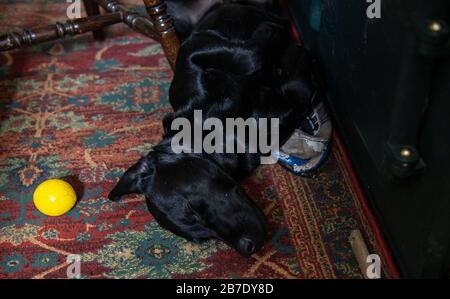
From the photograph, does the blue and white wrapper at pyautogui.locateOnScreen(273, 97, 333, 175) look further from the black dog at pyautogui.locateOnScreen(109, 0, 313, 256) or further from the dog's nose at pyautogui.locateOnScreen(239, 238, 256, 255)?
the dog's nose at pyautogui.locateOnScreen(239, 238, 256, 255)

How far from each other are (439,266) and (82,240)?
84 cm

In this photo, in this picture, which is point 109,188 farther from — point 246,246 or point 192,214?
point 246,246

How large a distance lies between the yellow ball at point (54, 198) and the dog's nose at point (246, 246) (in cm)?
50

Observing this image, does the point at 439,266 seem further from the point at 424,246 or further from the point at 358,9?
the point at 358,9

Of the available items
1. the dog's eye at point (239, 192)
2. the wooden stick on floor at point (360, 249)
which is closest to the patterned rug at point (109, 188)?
the wooden stick on floor at point (360, 249)

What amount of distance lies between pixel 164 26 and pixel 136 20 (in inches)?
7.3

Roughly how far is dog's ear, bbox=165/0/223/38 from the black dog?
0.10 ft

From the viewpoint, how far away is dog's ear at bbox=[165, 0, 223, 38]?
1896mm

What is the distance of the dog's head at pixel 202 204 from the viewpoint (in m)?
1.28

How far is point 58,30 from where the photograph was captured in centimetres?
181

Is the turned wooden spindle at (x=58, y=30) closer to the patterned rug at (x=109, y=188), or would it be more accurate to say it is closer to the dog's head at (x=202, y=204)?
the patterned rug at (x=109, y=188)

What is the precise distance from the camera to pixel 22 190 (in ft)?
5.12

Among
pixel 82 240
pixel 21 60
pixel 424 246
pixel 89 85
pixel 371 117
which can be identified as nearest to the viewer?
pixel 424 246

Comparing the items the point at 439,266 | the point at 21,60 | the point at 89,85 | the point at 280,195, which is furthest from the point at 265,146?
the point at 21,60
